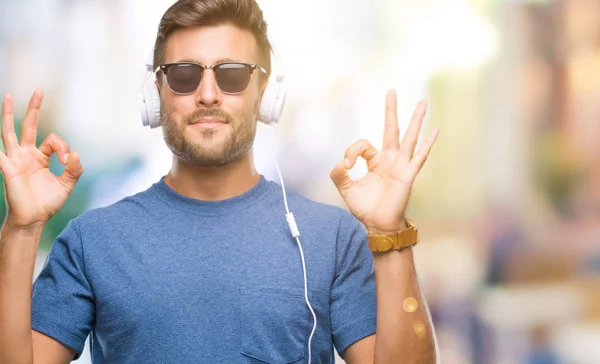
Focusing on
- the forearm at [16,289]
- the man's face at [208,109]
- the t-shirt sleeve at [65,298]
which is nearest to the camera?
the forearm at [16,289]

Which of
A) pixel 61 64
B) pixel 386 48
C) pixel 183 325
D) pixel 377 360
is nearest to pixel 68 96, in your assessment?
pixel 61 64

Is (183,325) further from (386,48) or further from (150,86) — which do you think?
(386,48)

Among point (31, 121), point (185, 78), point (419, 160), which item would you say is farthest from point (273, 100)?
point (31, 121)

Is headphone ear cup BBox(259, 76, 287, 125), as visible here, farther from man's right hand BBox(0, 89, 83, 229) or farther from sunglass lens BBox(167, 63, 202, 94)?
man's right hand BBox(0, 89, 83, 229)

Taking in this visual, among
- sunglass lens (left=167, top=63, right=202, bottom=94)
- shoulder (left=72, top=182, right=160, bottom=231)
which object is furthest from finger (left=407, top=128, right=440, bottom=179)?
shoulder (left=72, top=182, right=160, bottom=231)

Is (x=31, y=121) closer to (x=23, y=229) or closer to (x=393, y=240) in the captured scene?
(x=23, y=229)

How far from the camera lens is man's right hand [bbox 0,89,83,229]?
1.73m

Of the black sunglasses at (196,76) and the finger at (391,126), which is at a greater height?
the black sunglasses at (196,76)

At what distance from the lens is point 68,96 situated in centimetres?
447

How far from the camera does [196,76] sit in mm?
2018

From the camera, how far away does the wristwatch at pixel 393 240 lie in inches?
67.8

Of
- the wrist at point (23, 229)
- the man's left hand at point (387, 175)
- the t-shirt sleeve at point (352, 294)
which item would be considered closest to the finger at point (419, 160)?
the man's left hand at point (387, 175)

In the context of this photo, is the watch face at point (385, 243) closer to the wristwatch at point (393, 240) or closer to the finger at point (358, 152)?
the wristwatch at point (393, 240)

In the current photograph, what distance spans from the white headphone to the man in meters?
0.03
